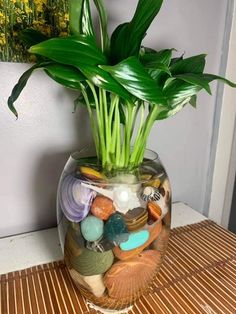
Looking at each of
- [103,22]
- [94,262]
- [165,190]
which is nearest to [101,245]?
[94,262]

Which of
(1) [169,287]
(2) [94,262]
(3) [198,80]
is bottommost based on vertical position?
(1) [169,287]

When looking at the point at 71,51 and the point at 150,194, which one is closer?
the point at 71,51

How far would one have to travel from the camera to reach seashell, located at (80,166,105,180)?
18.7 inches

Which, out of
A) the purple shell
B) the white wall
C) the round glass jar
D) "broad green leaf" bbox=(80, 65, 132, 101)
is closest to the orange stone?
the round glass jar

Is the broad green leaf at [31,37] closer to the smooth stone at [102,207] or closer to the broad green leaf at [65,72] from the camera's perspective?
the broad green leaf at [65,72]

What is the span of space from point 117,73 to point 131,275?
0.34 m

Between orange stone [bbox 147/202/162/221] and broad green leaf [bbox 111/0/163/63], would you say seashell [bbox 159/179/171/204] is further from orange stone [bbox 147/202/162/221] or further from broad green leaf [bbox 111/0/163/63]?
broad green leaf [bbox 111/0/163/63]

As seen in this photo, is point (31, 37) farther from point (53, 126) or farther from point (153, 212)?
point (153, 212)

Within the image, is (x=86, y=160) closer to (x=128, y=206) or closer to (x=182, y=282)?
(x=128, y=206)

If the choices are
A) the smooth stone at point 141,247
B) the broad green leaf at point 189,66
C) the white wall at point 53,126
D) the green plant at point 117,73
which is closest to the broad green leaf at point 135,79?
the green plant at point 117,73

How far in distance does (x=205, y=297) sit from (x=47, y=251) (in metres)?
0.37

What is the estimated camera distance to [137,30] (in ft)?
1.35

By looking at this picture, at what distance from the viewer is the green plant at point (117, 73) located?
37 cm

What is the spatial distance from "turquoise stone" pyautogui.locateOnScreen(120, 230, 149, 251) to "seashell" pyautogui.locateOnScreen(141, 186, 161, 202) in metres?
0.06
